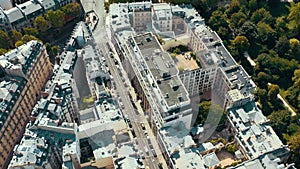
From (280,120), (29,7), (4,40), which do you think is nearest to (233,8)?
(280,120)

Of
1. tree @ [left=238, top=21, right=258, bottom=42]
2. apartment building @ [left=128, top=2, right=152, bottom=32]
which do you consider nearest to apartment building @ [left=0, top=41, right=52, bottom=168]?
apartment building @ [left=128, top=2, right=152, bottom=32]

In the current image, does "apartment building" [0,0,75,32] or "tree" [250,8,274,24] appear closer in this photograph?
"apartment building" [0,0,75,32]

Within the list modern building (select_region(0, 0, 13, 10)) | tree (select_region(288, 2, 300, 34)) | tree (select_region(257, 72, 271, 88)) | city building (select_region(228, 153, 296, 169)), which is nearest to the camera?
city building (select_region(228, 153, 296, 169))

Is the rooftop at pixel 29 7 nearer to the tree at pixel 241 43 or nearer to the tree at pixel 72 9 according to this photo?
the tree at pixel 72 9

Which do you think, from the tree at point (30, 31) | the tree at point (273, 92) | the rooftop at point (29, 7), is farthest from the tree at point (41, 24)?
the tree at point (273, 92)

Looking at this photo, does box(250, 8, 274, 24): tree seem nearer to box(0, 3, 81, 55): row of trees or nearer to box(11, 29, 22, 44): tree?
box(0, 3, 81, 55): row of trees

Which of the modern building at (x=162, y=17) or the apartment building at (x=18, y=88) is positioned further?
the modern building at (x=162, y=17)

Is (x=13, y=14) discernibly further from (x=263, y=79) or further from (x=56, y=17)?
(x=263, y=79)
